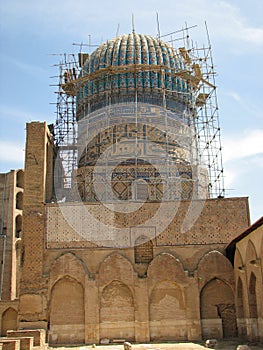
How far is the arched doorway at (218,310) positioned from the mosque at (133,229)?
0.04 meters

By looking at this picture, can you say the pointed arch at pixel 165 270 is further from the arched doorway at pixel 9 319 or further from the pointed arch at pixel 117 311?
the arched doorway at pixel 9 319

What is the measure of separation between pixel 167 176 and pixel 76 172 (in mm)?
4151

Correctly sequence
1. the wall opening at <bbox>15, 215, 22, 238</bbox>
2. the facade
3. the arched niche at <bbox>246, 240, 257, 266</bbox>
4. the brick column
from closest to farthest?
the facade < the arched niche at <bbox>246, 240, 257, 266</bbox> < the brick column < the wall opening at <bbox>15, 215, 22, 238</bbox>

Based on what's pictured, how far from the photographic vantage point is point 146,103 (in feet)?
73.3

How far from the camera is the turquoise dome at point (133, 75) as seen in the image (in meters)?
22.4

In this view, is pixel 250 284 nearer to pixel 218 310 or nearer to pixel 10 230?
pixel 218 310

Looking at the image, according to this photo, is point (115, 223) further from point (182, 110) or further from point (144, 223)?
Answer: point (182, 110)

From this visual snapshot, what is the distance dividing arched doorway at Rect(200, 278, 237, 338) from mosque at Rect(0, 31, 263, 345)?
4cm

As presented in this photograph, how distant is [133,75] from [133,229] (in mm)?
7486

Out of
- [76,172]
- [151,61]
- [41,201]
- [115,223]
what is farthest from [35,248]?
[151,61]

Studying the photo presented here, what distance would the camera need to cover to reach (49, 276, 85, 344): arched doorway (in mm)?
17547

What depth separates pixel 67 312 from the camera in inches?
701

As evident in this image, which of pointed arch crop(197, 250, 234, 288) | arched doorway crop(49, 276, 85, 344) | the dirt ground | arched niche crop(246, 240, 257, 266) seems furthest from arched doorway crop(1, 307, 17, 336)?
arched niche crop(246, 240, 257, 266)

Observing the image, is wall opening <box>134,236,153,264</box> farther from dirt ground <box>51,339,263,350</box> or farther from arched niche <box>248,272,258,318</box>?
arched niche <box>248,272,258,318</box>
